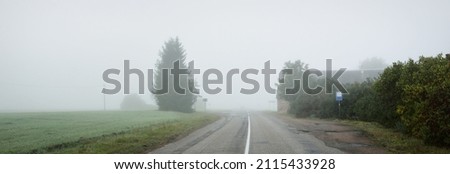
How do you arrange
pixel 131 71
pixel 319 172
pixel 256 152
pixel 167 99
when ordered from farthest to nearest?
1. pixel 167 99
2. pixel 131 71
3. pixel 256 152
4. pixel 319 172

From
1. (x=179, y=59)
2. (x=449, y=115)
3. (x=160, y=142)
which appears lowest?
(x=160, y=142)

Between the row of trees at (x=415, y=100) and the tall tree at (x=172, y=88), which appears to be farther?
the tall tree at (x=172, y=88)

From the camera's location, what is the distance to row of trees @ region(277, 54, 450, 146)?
12.6 metres

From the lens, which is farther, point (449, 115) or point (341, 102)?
point (341, 102)

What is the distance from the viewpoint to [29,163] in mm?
9617

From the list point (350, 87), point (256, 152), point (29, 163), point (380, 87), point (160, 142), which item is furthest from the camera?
point (350, 87)

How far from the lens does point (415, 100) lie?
14.2 metres

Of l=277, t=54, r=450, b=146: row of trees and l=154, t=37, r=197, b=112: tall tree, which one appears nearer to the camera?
l=277, t=54, r=450, b=146: row of trees

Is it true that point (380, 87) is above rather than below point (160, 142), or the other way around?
above

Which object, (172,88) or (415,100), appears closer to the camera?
(415,100)

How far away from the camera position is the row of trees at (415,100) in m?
12.6

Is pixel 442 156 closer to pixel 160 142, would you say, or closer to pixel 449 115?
pixel 449 115

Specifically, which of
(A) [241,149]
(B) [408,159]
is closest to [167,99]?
(A) [241,149]

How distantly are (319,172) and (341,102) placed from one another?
974 inches
